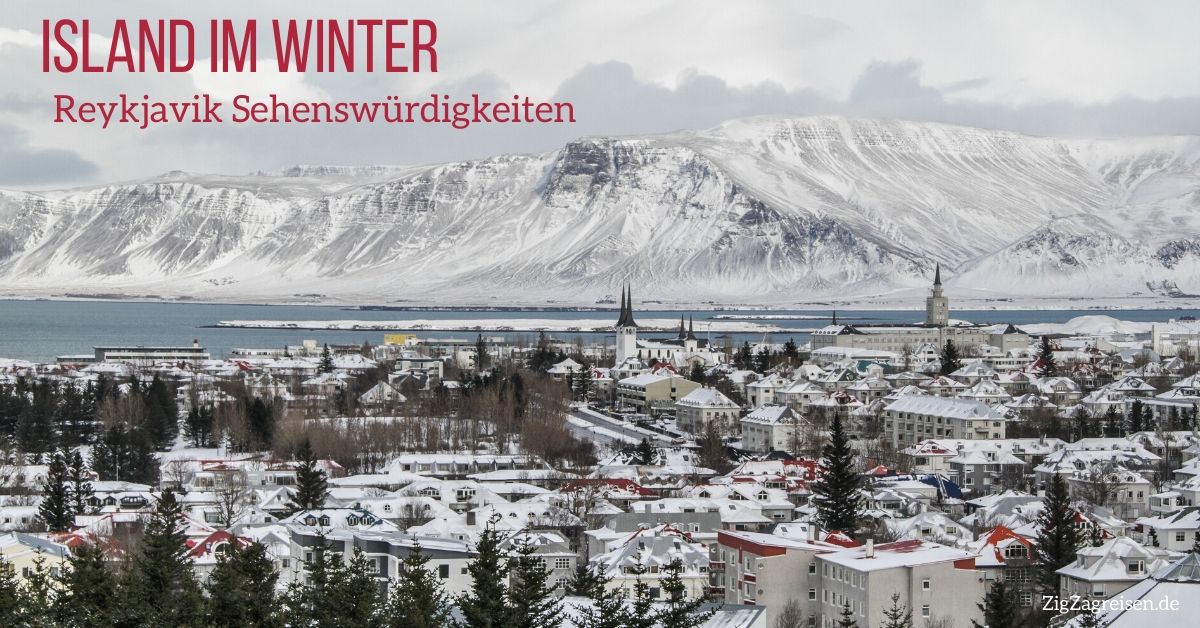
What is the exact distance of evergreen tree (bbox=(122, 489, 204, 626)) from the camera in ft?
67.2

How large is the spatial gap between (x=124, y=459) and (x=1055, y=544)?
28277mm

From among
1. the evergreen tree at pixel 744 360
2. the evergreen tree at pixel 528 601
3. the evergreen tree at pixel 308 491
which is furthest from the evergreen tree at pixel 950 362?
the evergreen tree at pixel 528 601

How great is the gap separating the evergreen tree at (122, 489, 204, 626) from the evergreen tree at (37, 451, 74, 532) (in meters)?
13.4

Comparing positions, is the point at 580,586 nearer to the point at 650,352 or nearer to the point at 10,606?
the point at 10,606

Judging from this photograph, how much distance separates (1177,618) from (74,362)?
91419 millimetres

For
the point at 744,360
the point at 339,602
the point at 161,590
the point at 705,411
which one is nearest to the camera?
the point at 339,602

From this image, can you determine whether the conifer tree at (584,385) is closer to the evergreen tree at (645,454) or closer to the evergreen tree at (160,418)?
the evergreen tree at (160,418)

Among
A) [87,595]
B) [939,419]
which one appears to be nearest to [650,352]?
[939,419]

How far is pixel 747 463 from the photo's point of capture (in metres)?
51.4

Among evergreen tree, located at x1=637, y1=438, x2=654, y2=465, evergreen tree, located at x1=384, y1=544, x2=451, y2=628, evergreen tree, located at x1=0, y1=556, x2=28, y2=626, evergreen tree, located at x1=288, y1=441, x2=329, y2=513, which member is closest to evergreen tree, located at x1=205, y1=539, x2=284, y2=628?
→ evergreen tree, located at x1=384, y1=544, x2=451, y2=628

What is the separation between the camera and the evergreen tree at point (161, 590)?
20469 millimetres

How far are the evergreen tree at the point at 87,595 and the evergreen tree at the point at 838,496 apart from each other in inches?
771

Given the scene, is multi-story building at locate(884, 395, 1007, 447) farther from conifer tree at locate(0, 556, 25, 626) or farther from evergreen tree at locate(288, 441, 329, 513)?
conifer tree at locate(0, 556, 25, 626)

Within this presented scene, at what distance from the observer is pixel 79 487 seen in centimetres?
4341
